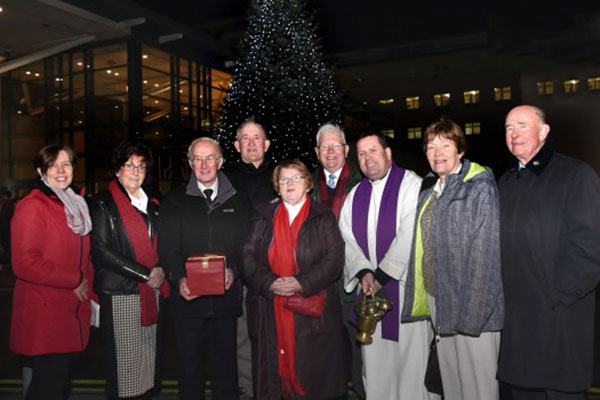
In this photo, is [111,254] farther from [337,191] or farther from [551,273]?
[551,273]

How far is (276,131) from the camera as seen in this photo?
12984 millimetres

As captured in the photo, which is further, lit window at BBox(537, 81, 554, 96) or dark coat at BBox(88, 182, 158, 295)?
lit window at BBox(537, 81, 554, 96)

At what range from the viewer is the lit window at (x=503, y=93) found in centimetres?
5322

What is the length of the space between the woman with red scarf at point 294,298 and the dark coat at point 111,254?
847 mm

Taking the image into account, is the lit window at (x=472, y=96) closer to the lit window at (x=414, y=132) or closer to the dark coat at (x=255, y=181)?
the lit window at (x=414, y=132)

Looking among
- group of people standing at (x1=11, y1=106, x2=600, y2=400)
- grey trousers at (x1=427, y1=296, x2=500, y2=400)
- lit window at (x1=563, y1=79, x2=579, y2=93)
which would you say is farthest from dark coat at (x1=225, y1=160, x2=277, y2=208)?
lit window at (x1=563, y1=79, x2=579, y2=93)

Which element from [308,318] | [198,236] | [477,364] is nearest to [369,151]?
[308,318]

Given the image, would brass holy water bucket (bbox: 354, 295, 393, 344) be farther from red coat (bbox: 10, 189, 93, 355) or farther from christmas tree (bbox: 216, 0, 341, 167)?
christmas tree (bbox: 216, 0, 341, 167)

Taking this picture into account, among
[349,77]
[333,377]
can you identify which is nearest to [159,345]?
[333,377]

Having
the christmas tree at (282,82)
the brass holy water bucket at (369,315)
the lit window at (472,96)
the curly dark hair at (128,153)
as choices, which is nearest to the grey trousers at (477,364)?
the brass holy water bucket at (369,315)

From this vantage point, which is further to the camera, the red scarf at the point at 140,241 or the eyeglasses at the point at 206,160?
the eyeglasses at the point at 206,160

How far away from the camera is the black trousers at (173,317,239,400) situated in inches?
157

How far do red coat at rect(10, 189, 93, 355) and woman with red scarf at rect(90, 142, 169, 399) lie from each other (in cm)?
21

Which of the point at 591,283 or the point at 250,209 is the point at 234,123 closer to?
the point at 250,209
